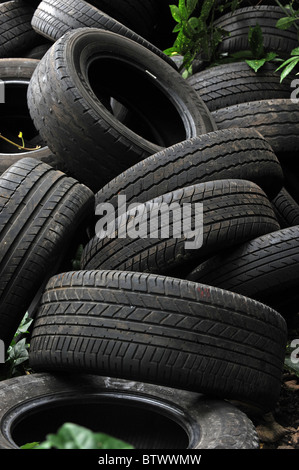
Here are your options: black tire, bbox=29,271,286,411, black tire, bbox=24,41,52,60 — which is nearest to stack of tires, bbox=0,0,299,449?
black tire, bbox=29,271,286,411

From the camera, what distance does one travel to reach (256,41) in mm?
6137

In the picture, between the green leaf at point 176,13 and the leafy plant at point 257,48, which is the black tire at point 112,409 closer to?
the leafy plant at point 257,48

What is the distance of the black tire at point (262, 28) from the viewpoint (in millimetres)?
6312

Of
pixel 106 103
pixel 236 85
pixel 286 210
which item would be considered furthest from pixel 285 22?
pixel 286 210

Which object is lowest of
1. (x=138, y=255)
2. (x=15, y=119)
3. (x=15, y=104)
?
(x=138, y=255)

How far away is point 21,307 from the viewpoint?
3686 millimetres

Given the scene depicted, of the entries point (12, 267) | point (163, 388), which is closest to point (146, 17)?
point (12, 267)

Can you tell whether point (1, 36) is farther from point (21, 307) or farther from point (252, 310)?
point (252, 310)

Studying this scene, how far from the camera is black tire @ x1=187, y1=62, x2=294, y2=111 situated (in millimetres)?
5855

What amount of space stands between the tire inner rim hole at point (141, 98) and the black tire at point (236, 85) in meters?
0.42

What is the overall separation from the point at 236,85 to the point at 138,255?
2653mm

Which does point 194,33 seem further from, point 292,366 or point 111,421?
point 111,421

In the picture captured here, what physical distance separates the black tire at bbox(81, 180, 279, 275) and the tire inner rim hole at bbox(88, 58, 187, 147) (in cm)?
178

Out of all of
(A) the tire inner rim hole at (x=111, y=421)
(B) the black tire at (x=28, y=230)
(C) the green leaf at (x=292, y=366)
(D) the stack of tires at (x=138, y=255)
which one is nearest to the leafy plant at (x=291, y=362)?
(C) the green leaf at (x=292, y=366)
